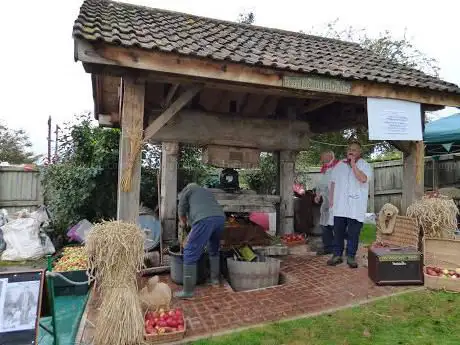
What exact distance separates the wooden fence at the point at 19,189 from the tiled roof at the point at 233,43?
19.9 feet

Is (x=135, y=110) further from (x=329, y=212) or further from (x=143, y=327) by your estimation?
(x=329, y=212)

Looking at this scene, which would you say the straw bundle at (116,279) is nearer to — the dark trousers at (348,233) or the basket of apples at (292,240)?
the dark trousers at (348,233)

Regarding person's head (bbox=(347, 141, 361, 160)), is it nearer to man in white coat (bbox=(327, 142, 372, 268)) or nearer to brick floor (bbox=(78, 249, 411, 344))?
man in white coat (bbox=(327, 142, 372, 268))

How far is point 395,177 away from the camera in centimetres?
1180

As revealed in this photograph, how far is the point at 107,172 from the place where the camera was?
29.2ft

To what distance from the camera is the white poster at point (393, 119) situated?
5.31 metres

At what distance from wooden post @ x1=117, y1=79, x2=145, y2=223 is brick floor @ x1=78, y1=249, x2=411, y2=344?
1.22 metres

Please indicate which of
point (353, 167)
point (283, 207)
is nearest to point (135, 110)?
point (353, 167)

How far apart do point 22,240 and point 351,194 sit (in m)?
6.60

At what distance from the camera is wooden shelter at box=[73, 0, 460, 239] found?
4.22m

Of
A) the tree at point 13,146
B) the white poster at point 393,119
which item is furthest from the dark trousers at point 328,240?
the tree at point 13,146

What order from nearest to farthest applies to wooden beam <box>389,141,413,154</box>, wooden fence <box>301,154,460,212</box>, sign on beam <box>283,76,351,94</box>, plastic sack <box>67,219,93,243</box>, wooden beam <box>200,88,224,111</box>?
sign on beam <box>283,76,351,94</box> < wooden beam <box>389,141,413,154</box> < wooden beam <box>200,88,224,111</box> < plastic sack <box>67,219,93,243</box> < wooden fence <box>301,154,460,212</box>

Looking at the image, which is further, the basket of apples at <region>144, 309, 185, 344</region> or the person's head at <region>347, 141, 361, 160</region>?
the person's head at <region>347, 141, 361, 160</region>

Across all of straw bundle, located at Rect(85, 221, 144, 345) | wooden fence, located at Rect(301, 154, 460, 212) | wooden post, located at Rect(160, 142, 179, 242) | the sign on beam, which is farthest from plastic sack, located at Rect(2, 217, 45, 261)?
wooden fence, located at Rect(301, 154, 460, 212)
